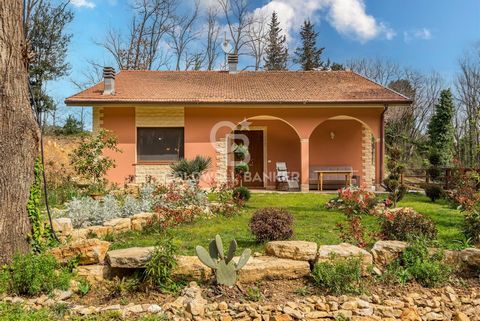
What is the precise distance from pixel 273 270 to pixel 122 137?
10.3m

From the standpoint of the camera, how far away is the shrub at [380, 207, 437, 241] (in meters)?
4.85

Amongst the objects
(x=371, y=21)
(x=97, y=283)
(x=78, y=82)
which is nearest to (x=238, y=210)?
(x=97, y=283)

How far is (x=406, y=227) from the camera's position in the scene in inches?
193

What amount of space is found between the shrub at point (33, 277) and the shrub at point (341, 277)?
264 centimetres

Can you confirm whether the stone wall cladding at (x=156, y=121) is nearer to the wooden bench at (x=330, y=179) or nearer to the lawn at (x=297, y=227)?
the lawn at (x=297, y=227)

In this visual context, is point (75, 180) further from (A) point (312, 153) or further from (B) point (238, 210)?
(A) point (312, 153)

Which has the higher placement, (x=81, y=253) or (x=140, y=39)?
(x=140, y=39)

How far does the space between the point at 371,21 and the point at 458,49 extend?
1003cm

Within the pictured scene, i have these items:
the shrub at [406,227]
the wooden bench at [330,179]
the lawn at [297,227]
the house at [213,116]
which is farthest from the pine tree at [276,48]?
the shrub at [406,227]

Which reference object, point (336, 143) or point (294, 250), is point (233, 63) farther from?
point (294, 250)

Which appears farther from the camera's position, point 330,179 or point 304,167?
point 330,179

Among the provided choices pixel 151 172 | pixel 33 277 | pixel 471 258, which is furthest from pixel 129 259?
pixel 151 172

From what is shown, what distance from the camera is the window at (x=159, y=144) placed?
1337 cm

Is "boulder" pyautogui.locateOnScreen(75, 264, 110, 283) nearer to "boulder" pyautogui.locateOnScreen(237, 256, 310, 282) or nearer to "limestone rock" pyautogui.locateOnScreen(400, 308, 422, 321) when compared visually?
"boulder" pyautogui.locateOnScreen(237, 256, 310, 282)
